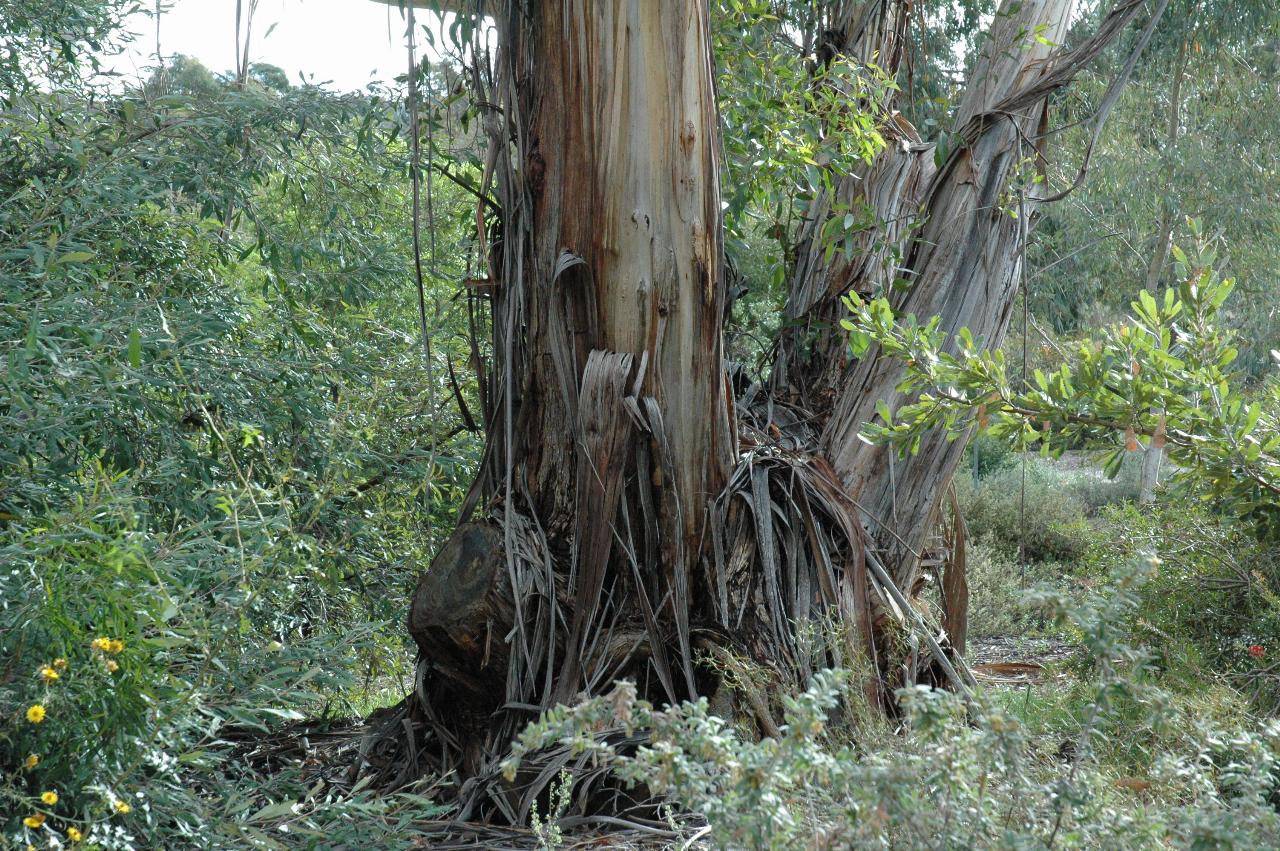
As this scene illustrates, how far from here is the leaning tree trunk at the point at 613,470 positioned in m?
2.98

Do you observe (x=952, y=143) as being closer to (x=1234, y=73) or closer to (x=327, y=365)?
(x=327, y=365)

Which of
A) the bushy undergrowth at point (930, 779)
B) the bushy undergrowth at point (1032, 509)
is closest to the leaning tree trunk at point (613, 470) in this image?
the bushy undergrowth at point (930, 779)

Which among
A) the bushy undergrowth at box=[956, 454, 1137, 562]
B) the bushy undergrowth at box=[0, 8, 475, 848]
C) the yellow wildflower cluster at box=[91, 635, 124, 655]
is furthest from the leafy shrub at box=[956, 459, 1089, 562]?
the yellow wildflower cluster at box=[91, 635, 124, 655]

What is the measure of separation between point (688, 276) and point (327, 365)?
5.66 ft

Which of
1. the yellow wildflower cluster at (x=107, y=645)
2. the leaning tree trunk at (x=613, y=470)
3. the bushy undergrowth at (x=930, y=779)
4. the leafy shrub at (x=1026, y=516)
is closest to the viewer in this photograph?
Answer: the bushy undergrowth at (x=930, y=779)

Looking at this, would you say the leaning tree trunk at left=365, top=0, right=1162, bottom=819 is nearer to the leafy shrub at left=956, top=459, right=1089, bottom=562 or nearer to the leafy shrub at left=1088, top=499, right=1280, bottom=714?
the leafy shrub at left=1088, top=499, right=1280, bottom=714

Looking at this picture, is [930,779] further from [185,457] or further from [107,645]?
[185,457]

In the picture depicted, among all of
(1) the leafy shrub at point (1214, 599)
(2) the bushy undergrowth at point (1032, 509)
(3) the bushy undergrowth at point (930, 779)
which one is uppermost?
(3) the bushy undergrowth at point (930, 779)

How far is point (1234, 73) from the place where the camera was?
1355 centimetres

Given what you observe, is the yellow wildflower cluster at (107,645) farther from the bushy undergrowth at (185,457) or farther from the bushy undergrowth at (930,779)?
the bushy undergrowth at (930,779)

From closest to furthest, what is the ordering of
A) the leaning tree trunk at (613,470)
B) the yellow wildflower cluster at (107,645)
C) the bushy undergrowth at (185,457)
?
the yellow wildflower cluster at (107,645) → the bushy undergrowth at (185,457) → the leaning tree trunk at (613,470)

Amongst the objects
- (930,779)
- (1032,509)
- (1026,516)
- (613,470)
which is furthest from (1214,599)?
(1032,509)

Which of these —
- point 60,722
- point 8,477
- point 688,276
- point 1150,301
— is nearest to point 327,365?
point 8,477

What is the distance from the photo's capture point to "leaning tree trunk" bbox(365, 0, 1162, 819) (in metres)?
2.98
